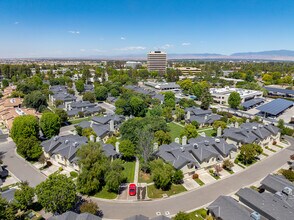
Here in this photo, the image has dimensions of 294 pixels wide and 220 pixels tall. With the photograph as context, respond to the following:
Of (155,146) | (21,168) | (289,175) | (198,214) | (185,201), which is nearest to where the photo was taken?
(198,214)

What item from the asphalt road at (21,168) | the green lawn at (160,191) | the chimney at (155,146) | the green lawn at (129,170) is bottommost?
the green lawn at (129,170)

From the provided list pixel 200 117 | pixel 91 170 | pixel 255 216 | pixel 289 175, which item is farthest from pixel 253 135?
pixel 91 170

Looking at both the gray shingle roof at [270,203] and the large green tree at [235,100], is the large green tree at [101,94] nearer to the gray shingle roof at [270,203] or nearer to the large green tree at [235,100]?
the large green tree at [235,100]

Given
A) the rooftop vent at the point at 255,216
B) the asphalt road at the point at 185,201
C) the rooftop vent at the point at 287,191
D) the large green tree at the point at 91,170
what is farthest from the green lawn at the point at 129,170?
the rooftop vent at the point at 287,191

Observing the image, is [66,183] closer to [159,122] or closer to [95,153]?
[95,153]

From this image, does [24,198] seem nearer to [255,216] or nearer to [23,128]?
[23,128]

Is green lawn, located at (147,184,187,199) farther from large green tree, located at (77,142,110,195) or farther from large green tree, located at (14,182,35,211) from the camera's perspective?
large green tree, located at (14,182,35,211)
